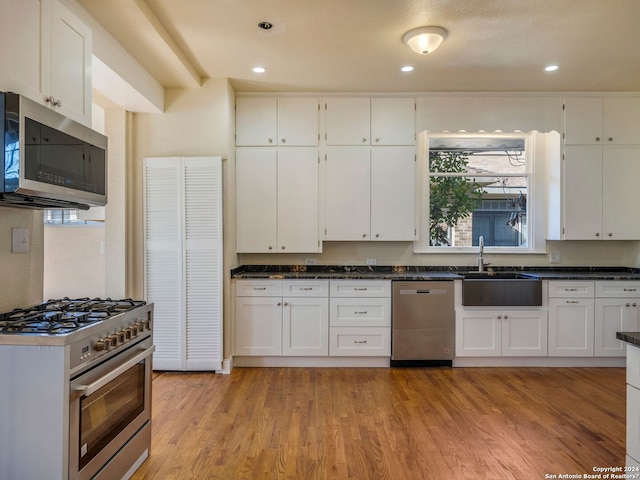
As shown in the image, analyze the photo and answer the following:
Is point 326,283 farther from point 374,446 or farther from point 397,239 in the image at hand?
point 374,446

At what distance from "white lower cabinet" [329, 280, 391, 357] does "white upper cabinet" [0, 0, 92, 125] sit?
7.92 ft

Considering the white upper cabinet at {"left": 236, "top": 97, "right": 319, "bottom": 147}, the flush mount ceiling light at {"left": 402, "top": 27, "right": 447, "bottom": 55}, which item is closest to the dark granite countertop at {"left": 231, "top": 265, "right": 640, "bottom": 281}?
the white upper cabinet at {"left": 236, "top": 97, "right": 319, "bottom": 147}

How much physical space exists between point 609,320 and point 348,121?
3132 mm

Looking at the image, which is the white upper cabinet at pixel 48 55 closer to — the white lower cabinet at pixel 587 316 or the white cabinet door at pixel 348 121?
the white cabinet door at pixel 348 121

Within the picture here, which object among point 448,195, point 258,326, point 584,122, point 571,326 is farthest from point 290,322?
point 584,122

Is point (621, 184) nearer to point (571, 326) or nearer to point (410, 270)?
point (571, 326)

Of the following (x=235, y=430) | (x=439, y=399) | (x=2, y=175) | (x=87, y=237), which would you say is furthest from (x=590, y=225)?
(x=87, y=237)

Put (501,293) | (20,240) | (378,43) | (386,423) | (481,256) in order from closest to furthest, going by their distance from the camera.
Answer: (20,240) < (386,423) < (378,43) < (501,293) < (481,256)

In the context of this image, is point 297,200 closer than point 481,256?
Yes

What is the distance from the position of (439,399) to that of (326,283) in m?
1.35

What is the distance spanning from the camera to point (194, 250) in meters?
3.40

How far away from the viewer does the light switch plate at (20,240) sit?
1.89 metres

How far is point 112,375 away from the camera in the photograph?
1.64 m

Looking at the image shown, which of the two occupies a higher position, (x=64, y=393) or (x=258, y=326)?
(x=64, y=393)
